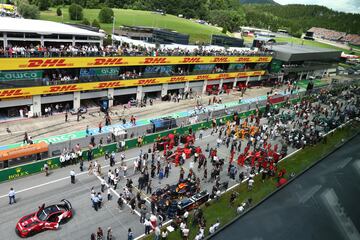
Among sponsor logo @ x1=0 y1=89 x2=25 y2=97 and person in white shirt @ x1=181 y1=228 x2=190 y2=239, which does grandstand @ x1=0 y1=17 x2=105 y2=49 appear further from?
person in white shirt @ x1=181 y1=228 x2=190 y2=239

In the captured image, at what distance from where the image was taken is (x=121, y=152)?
3155 centimetres

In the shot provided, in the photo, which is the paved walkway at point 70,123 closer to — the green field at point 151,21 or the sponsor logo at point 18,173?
the sponsor logo at point 18,173

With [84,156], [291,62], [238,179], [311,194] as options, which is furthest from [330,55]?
[311,194]

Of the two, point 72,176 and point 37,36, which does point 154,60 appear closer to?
point 37,36

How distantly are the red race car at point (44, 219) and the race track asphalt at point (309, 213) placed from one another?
17.1 m

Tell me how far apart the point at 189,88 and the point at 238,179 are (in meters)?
28.9

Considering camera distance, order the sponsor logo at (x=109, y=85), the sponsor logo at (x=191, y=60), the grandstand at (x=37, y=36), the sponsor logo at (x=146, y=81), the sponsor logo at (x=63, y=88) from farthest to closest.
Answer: the sponsor logo at (x=191, y=60)
the sponsor logo at (x=146, y=81)
the sponsor logo at (x=109, y=85)
the grandstand at (x=37, y=36)
the sponsor logo at (x=63, y=88)

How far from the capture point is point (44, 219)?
1938 centimetres

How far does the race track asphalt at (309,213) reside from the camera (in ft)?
16.9

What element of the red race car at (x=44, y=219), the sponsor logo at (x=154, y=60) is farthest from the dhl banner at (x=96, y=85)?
the red race car at (x=44, y=219)

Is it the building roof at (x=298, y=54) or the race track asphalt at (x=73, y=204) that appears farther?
the building roof at (x=298, y=54)

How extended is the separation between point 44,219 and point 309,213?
1795cm

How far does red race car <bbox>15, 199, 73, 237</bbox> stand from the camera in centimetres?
1873

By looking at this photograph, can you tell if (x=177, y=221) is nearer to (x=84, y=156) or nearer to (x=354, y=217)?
(x=84, y=156)
